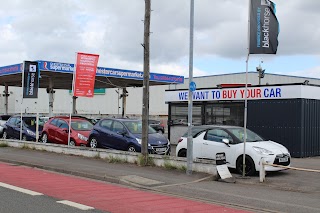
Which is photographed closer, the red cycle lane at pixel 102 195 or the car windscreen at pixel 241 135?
the red cycle lane at pixel 102 195

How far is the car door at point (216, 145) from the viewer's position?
12.7m

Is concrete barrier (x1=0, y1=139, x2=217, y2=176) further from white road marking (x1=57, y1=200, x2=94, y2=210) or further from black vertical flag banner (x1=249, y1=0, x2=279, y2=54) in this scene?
white road marking (x1=57, y1=200, x2=94, y2=210)

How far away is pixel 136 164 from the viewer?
14.0m

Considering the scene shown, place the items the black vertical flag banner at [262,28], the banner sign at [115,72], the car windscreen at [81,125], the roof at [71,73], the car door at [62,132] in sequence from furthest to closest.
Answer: the roof at [71,73] < the banner sign at [115,72] < the car windscreen at [81,125] < the car door at [62,132] < the black vertical flag banner at [262,28]

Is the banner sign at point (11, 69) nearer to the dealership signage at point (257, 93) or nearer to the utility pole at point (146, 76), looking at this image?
the dealership signage at point (257, 93)

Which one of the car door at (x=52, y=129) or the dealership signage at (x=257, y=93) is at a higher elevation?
the dealership signage at (x=257, y=93)

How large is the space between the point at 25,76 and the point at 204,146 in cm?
1077

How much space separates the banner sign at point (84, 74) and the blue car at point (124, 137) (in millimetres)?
1556

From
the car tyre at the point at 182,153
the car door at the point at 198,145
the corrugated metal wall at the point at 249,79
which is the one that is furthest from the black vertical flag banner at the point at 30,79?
the corrugated metal wall at the point at 249,79

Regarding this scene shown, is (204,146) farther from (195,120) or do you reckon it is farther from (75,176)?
(195,120)

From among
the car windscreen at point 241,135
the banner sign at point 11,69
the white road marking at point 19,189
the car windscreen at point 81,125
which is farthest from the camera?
the banner sign at point 11,69

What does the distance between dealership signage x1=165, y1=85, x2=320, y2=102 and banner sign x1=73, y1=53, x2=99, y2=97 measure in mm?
6487

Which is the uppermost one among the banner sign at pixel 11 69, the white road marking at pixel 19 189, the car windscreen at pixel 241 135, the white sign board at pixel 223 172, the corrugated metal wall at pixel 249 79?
the corrugated metal wall at pixel 249 79

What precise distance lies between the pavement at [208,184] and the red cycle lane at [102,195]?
30 centimetres
